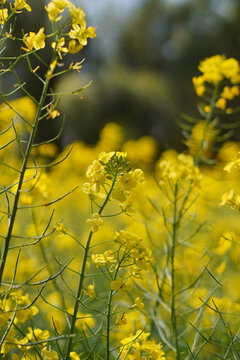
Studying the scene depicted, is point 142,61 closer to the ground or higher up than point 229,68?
higher up

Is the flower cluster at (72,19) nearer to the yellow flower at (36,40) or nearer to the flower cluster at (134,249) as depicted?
the yellow flower at (36,40)

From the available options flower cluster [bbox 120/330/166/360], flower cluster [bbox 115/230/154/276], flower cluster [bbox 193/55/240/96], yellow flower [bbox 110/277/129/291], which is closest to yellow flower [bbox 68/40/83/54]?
flower cluster [bbox 115/230/154/276]

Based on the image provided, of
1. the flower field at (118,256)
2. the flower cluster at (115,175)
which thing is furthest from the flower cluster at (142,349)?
the flower cluster at (115,175)

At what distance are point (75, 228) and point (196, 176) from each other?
2367 mm

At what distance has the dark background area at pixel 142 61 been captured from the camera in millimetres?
14188

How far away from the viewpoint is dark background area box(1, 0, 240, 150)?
14.2m

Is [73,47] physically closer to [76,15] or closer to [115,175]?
[76,15]

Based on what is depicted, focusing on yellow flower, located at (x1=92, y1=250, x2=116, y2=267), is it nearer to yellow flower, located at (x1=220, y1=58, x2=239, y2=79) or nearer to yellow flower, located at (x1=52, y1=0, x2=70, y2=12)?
yellow flower, located at (x1=52, y1=0, x2=70, y2=12)

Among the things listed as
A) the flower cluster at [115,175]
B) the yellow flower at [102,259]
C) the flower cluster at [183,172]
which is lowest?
the yellow flower at [102,259]

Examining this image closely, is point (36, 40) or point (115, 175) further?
point (115, 175)

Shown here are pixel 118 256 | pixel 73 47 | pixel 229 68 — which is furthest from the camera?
pixel 229 68

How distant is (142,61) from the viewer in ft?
55.7

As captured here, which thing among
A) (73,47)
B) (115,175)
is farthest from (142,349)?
(73,47)

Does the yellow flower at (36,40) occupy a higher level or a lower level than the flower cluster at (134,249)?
higher
